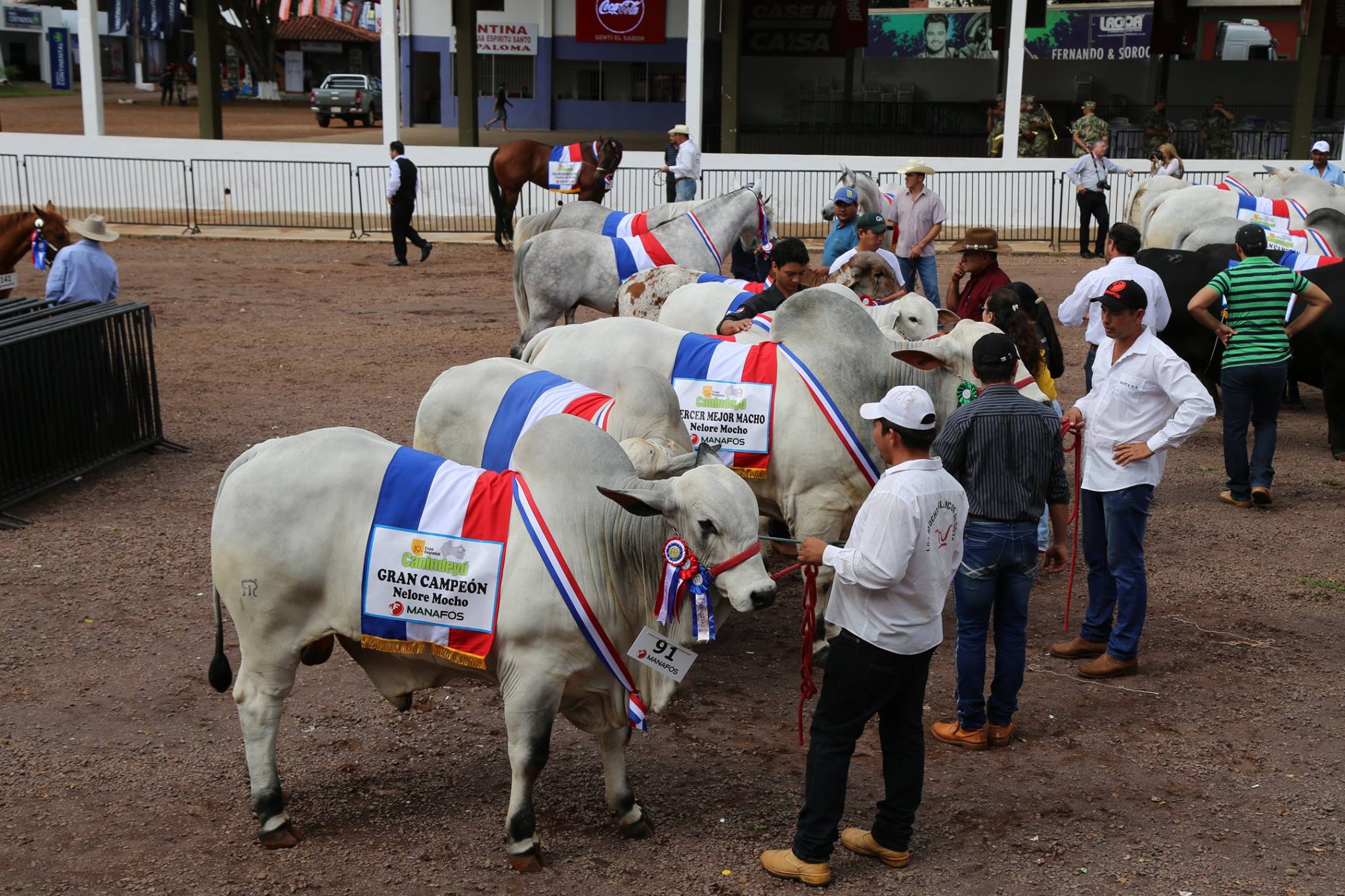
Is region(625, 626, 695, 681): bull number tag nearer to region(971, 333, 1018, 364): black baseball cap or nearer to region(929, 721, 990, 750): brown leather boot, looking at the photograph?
region(929, 721, 990, 750): brown leather boot

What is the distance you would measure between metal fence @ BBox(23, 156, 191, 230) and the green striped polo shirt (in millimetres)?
20422

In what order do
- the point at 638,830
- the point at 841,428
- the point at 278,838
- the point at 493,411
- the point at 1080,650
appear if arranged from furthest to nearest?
1. the point at 1080,650
2. the point at 841,428
3. the point at 493,411
4. the point at 638,830
5. the point at 278,838

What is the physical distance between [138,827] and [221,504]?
4.35 ft

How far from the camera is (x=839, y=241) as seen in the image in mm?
11062

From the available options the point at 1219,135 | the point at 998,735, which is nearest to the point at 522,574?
the point at 998,735

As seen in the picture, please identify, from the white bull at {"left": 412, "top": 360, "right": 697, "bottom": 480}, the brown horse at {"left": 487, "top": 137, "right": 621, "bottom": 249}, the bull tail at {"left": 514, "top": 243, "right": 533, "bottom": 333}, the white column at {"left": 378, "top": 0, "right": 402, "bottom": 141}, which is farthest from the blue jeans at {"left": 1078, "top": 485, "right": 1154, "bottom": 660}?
the white column at {"left": 378, "top": 0, "right": 402, "bottom": 141}

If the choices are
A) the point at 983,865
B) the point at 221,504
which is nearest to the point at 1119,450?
the point at 983,865

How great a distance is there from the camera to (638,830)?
15.8 ft

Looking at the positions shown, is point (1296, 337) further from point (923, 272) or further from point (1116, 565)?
point (1116, 565)

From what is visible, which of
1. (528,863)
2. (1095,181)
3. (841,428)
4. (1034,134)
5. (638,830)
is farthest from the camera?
(1034,134)

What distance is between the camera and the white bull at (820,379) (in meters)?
6.46

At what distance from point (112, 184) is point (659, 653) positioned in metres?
23.1

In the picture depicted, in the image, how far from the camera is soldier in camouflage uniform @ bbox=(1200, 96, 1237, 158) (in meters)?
29.0

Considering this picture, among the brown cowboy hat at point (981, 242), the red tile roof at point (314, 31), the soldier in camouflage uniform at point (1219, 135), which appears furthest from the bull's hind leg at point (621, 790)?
the red tile roof at point (314, 31)
